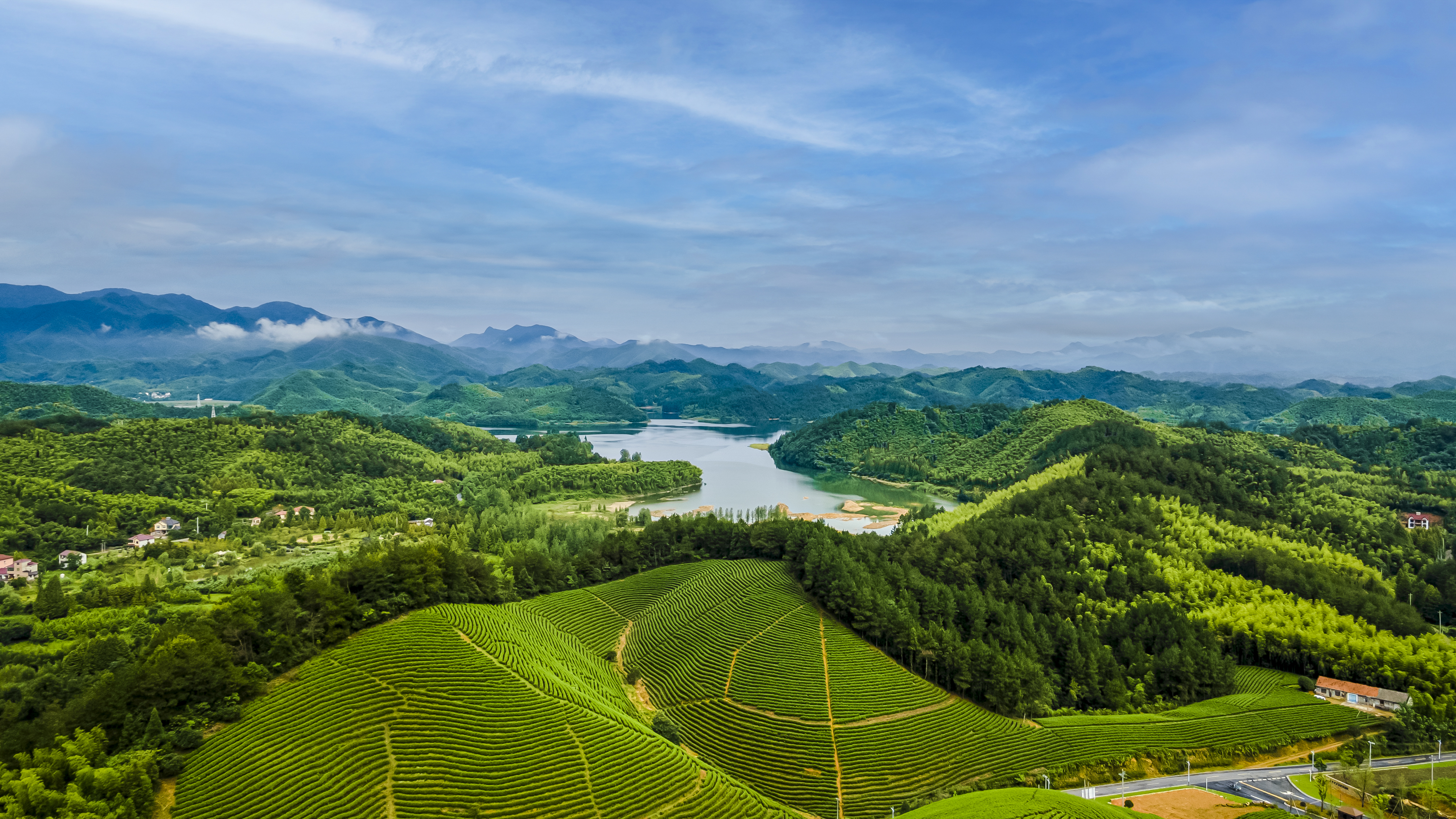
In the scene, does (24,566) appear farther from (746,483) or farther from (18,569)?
(746,483)

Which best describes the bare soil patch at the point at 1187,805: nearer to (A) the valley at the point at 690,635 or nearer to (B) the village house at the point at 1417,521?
(A) the valley at the point at 690,635

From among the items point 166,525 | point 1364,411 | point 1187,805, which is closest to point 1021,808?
point 1187,805

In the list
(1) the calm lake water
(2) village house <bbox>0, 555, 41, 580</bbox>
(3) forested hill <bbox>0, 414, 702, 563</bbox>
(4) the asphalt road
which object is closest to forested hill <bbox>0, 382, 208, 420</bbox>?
(3) forested hill <bbox>0, 414, 702, 563</bbox>

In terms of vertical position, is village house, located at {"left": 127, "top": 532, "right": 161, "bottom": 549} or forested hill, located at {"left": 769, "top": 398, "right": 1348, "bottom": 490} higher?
forested hill, located at {"left": 769, "top": 398, "right": 1348, "bottom": 490}

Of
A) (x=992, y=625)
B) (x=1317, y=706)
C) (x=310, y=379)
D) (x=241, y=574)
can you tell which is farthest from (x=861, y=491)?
(x=310, y=379)

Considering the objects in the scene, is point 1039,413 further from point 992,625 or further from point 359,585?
point 359,585

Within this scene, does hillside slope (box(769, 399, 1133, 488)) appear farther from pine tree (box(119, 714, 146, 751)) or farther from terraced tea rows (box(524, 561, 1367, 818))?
pine tree (box(119, 714, 146, 751))
